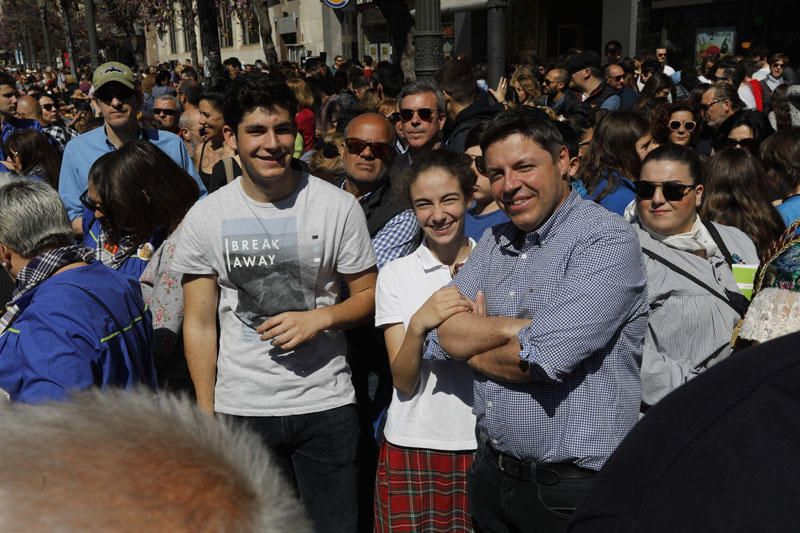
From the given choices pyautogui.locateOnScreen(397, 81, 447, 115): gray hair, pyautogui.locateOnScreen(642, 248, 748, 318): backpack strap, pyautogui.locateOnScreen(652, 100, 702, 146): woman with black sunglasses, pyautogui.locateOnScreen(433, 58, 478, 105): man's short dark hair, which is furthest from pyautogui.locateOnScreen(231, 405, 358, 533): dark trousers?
pyautogui.locateOnScreen(652, 100, 702, 146): woman with black sunglasses

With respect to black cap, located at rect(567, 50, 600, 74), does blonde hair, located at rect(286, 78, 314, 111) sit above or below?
below

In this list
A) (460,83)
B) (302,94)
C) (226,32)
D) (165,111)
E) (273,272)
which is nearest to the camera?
(273,272)

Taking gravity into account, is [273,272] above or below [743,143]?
below

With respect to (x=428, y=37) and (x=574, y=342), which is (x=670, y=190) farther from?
(x=428, y=37)

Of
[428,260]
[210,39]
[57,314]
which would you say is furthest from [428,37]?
[210,39]

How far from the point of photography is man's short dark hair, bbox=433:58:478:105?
641cm

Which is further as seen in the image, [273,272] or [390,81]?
[390,81]

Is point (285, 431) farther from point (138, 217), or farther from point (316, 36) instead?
point (316, 36)

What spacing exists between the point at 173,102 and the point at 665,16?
52.8 ft

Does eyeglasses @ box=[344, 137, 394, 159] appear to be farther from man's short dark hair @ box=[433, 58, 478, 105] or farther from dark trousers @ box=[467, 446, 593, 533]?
man's short dark hair @ box=[433, 58, 478, 105]

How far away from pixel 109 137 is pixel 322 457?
3.10m

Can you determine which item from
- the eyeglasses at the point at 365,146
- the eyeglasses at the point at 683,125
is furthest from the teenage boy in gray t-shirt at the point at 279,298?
the eyeglasses at the point at 683,125

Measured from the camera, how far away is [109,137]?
5125mm

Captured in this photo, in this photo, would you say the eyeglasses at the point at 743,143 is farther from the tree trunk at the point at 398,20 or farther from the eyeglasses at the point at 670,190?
the tree trunk at the point at 398,20
